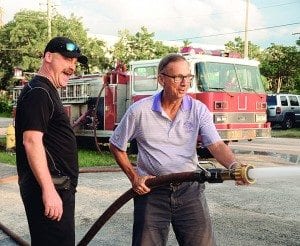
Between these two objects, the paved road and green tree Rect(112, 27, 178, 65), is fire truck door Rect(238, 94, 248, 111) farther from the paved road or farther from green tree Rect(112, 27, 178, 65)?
green tree Rect(112, 27, 178, 65)

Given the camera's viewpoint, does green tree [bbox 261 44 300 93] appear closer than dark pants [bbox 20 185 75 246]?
No

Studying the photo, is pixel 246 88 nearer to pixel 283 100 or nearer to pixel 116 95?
pixel 116 95

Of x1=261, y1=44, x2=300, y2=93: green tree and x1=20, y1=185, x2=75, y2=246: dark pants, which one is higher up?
x1=261, y1=44, x2=300, y2=93: green tree

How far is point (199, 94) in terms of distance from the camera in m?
11.7

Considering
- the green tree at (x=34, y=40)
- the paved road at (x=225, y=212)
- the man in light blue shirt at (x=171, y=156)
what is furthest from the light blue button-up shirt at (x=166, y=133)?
the green tree at (x=34, y=40)

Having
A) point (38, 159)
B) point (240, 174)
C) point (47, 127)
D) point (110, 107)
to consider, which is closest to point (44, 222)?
point (38, 159)

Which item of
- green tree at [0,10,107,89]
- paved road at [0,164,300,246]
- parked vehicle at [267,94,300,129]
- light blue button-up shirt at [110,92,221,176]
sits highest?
green tree at [0,10,107,89]

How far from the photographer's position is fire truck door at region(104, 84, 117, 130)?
1344 centimetres

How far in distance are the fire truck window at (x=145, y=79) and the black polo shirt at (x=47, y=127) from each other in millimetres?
→ 9344

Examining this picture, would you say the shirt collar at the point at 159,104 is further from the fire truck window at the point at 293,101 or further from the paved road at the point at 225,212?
the fire truck window at the point at 293,101

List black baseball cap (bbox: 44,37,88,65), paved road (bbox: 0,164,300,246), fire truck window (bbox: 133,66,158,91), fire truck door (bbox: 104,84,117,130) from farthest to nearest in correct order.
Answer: fire truck door (bbox: 104,84,117,130) → fire truck window (bbox: 133,66,158,91) → paved road (bbox: 0,164,300,246) → black baseball cap (bbox: 44,37,88,65)

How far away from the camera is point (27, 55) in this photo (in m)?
43.7

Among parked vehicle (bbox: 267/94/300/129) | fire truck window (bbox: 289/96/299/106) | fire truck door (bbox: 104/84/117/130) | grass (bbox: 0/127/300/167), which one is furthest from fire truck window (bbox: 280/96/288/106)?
fire truck door (bbox: 104/84/117/130)

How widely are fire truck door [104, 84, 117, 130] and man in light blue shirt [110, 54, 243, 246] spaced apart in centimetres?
993
